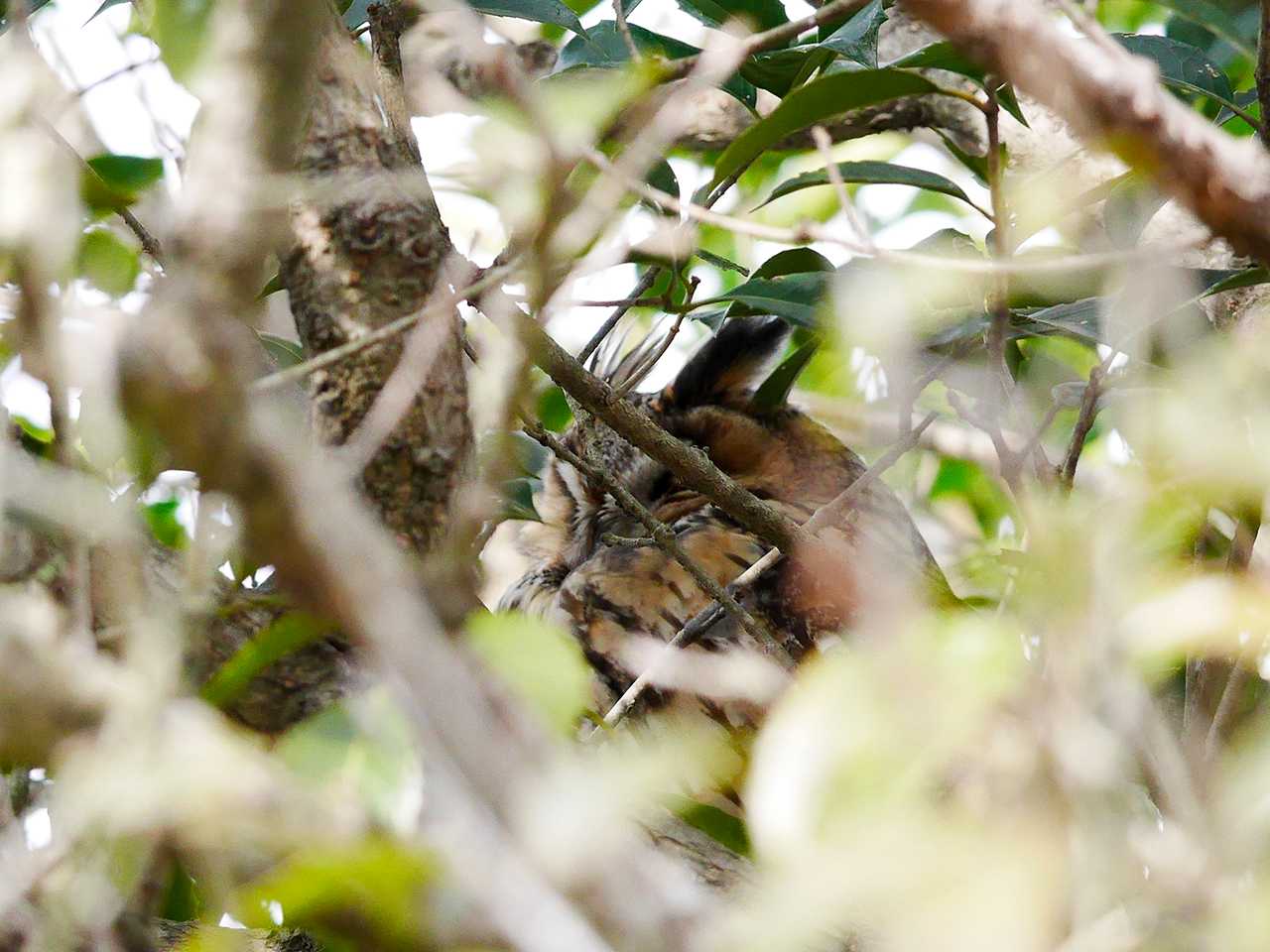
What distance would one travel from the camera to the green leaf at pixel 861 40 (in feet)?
4.49

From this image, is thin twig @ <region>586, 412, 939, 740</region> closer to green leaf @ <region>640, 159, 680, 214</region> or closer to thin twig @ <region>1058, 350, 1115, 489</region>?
thin twig @ <region>1058, 350, 1115, 489</region>

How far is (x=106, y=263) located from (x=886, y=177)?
85 cm

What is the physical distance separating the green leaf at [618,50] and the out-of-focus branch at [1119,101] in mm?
865

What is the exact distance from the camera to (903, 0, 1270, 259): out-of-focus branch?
0.75 m

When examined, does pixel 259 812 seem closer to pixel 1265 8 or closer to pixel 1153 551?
pixel 1153 551

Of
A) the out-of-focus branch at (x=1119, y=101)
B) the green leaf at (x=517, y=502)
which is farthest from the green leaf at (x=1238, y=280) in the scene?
the green leaf at (x=517, y=502)

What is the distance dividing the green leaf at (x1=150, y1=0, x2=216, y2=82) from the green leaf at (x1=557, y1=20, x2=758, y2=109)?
0.73m

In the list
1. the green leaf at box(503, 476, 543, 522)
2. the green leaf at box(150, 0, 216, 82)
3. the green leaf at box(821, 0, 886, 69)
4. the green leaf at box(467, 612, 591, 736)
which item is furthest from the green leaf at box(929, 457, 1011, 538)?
the green leaf at box(467, 612, 591, 736)

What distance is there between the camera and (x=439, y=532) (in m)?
1.00

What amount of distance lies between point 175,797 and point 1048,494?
880 mm

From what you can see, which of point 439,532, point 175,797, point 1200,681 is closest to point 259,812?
point 175,797

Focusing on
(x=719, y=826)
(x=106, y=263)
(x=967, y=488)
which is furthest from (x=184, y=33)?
(x=967, y=488)

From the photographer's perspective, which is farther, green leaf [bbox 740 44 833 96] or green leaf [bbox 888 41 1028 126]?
green leaf [bbox 740 44 833 96]

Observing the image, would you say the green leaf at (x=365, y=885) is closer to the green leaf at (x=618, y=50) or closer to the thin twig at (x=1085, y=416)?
the thin twig at (x=1085, y=416)
